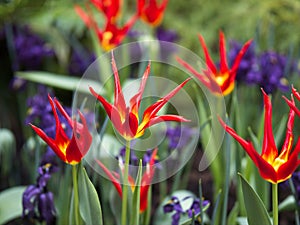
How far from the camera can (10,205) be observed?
3.80ft

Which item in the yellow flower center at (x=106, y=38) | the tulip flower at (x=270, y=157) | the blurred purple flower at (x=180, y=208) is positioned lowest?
the blurred purple flower at (x=180, y=208)

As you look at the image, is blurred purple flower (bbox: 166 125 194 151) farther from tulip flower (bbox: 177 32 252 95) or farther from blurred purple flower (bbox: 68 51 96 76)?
blurred purple flower (bbox: 68 51 96 76)

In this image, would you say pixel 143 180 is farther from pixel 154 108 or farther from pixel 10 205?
pixel 10 205

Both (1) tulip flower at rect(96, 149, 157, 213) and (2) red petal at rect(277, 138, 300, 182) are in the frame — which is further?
(1) tulip flower at rect(96, 149, 157, 213)

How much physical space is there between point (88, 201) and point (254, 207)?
242 mm

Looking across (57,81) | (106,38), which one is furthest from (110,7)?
(57,81)

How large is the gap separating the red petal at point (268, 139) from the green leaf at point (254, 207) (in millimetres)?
59

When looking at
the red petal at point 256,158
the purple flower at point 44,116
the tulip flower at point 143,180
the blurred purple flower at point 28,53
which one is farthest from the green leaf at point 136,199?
the blurred purple flower at point 28,53

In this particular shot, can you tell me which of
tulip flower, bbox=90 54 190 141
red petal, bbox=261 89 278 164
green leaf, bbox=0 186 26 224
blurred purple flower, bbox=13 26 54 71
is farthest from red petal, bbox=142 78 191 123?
blurred purple flower, bbox=13 26 54 71

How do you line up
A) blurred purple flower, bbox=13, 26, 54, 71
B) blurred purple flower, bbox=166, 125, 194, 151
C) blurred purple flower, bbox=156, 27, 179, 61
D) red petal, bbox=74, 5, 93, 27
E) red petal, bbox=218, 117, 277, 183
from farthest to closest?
blurred purple flower, bbox=156, 27, 179, 61, blurred purple flower, bbox=13, 26, 54, 71, red petal, bbox=74, 5, 93, 27, blurred purple flower, bbox=166, 125, 194, 151, red petal, bbox=218, 117, 277, 183

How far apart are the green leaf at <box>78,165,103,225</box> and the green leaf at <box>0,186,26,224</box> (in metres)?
0.31

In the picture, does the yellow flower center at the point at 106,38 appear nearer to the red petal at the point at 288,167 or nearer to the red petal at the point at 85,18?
the red petal at the point at 85,18

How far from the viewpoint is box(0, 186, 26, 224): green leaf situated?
44.4 inches

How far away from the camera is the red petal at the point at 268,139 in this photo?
719mm
